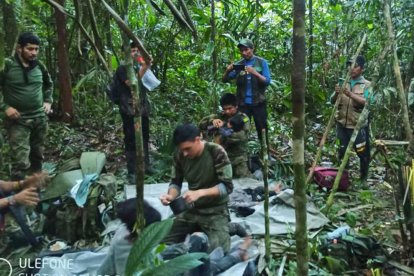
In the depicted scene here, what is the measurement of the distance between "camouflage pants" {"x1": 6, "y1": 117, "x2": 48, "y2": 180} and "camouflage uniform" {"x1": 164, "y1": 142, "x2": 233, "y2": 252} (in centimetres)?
188

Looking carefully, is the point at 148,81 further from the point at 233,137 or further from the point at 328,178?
A: the point at 328,178

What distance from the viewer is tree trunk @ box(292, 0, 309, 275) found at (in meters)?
2.04

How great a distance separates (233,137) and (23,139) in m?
2.46

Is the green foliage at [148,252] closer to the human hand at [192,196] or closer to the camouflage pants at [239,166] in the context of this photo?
the human hand at [192,196]

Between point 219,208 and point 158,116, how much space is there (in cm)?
474

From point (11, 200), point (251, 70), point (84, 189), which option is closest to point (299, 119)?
point (11, 200)

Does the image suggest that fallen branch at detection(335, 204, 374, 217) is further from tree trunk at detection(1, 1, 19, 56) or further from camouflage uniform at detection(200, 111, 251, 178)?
tree trunk at detection(1, 1, 19, 56)

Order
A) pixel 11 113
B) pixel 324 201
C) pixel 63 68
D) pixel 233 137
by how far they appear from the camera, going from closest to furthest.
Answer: pixel 11 113 → pixel 324 201 → pixel 233 137 → pixel 63 68

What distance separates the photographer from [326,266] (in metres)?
3.60

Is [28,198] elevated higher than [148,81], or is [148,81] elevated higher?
[148,81]

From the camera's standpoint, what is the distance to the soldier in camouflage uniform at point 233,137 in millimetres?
5812

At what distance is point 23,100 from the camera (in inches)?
189

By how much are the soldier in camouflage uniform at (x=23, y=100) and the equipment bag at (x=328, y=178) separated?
3.24 meters

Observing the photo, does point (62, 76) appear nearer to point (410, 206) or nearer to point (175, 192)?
point (175, 192)
